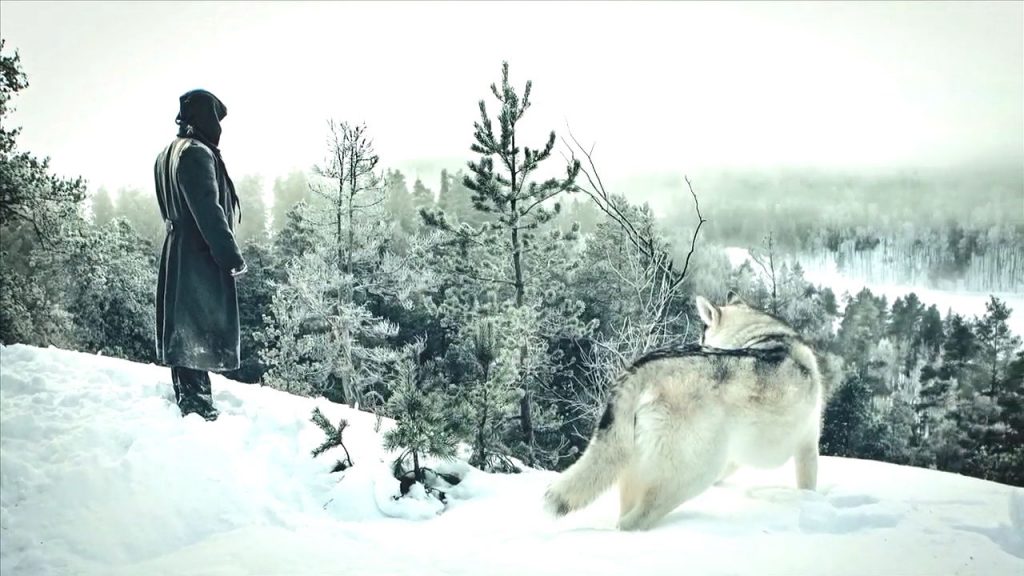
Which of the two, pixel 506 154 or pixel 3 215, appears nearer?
pixel 3 215

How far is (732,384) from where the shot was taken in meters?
3.12

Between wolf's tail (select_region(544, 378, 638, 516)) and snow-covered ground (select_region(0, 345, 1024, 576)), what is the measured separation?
0.14 meters

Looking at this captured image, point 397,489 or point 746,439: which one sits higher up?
point 746,439

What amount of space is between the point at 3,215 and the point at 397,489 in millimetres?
2311

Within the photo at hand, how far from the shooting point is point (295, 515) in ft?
9.65

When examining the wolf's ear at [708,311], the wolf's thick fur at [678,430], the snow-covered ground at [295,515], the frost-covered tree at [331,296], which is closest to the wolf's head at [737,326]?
the wolf's ear at [708,311]

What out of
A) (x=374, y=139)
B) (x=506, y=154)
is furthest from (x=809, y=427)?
(x=506, y=154)

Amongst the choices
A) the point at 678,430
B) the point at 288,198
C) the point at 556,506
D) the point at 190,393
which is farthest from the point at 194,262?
the point at 288,198

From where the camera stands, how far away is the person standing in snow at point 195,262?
3080 mm

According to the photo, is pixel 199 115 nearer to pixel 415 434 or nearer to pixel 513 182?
pixel 415 434

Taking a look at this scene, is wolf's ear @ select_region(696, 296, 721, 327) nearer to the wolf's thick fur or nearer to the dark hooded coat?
the wolf's thick fur

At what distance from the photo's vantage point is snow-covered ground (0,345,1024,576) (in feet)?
7.79

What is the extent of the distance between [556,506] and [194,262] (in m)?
2.27

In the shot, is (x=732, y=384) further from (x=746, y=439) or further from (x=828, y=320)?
(x=828, y=320)
